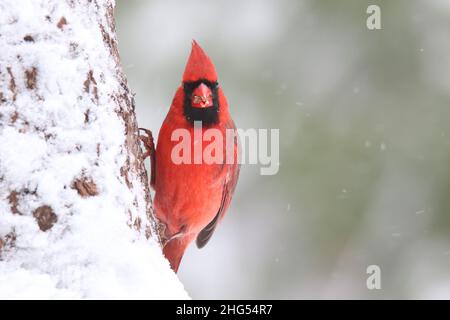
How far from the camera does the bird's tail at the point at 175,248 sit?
11.5ft

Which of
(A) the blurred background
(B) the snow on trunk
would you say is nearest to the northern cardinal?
(B) the snow on trunk

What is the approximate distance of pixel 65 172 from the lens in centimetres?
197

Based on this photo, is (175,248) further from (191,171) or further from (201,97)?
(201,97)

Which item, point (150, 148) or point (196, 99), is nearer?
point (196, 99)

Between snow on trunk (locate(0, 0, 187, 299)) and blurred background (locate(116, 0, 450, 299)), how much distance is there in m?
2.59

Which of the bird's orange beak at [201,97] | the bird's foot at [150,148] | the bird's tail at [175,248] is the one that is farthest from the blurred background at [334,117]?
the bird's orange beak at [201,97]

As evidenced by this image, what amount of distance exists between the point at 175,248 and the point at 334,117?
169 cm

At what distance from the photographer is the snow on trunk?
183 cm

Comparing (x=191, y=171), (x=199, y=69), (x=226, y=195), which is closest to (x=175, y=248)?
(x=226, y=195)

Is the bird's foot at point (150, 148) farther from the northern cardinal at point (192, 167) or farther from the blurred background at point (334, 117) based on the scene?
the blurred background at point (334, 117)

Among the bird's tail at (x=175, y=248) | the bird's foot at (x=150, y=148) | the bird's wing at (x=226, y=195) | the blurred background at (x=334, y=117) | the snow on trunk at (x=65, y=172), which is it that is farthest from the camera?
the blurred background at (x=334, y=117)

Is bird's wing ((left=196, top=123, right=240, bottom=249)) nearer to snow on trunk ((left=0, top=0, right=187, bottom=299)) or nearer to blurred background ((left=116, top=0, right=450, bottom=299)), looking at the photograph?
blurred background ((left=116, top=0, right=450, bottom=299))
